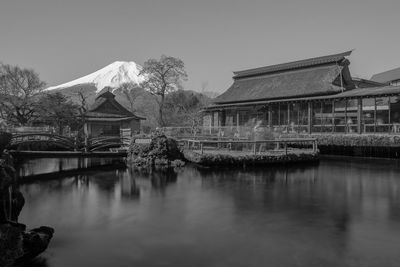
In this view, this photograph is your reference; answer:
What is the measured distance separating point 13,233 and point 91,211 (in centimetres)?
539

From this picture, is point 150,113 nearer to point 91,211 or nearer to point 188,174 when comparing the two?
point 188,174

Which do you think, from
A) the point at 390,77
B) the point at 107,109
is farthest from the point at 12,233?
the point at 390,77

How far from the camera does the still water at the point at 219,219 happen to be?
8.23 metres

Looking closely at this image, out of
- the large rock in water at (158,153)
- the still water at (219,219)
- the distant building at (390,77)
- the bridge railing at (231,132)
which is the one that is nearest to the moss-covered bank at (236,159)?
the large rock in water at (158,153)

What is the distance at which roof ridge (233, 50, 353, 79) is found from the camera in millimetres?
38562

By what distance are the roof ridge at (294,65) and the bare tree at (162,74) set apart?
31.5 feet

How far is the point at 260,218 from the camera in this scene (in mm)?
11555

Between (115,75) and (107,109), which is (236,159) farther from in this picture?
(115,75)

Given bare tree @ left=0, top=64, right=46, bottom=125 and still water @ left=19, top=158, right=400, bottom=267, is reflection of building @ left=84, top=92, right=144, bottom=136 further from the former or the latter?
still water @ left=19, top=158, right=400, bottom=267

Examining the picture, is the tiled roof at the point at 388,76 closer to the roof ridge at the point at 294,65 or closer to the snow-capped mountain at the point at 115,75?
the roof ridge at the point at 294,65

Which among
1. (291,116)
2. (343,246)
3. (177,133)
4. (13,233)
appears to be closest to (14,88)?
(177,133)

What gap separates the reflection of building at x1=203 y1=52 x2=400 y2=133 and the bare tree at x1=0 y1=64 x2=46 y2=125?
73.2 feet

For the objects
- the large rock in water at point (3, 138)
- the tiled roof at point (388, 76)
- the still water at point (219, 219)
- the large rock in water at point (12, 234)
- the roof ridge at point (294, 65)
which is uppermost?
the tiled roof at point (388, 76)

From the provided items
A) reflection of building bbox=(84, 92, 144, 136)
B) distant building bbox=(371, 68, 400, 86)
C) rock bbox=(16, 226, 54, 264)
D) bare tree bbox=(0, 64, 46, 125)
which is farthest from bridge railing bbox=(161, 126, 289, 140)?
distant building bbox=(371, 68, 400, 86)
